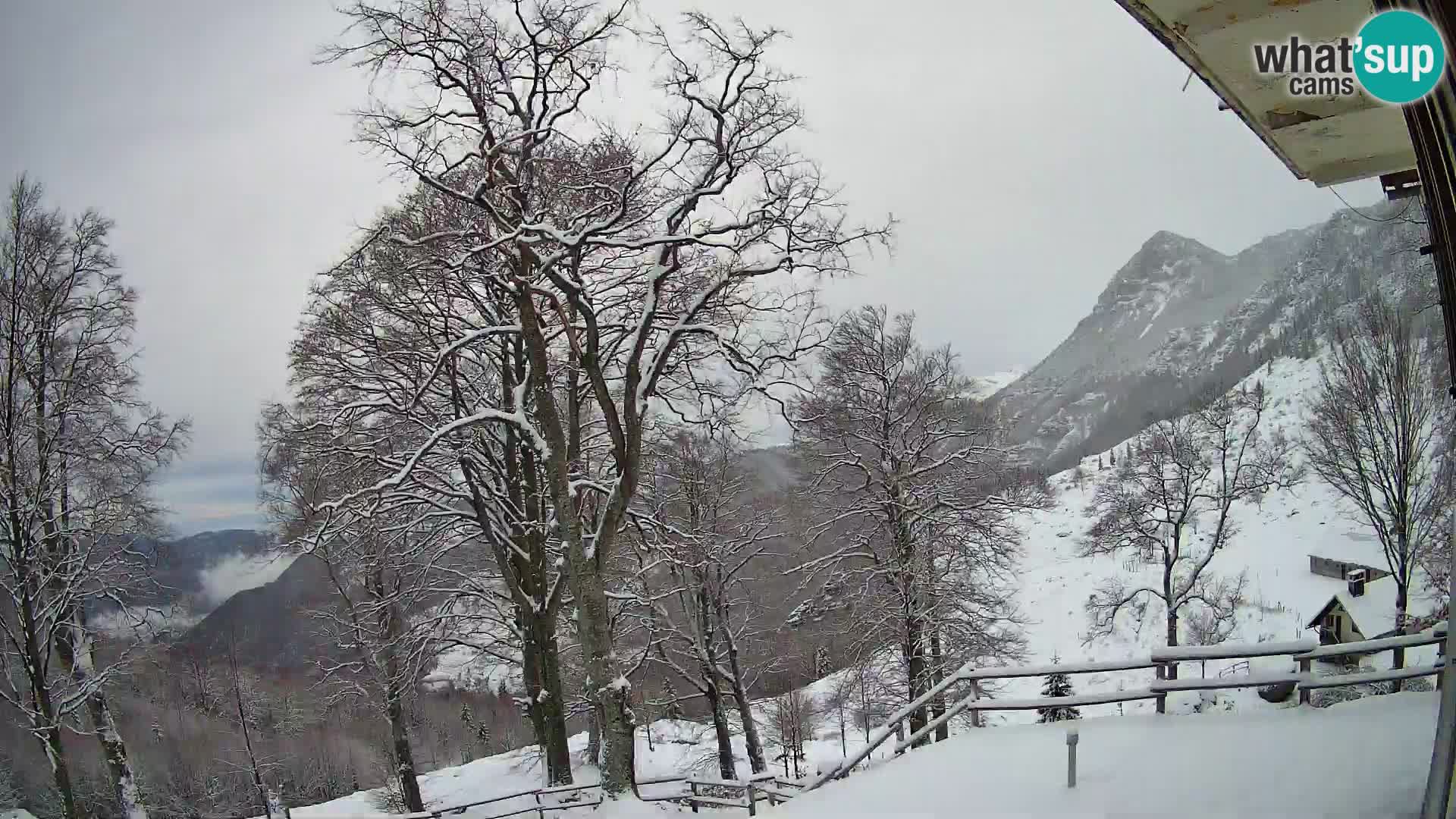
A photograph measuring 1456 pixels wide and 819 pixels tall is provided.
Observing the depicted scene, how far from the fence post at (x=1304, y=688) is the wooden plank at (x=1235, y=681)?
11 centimetres

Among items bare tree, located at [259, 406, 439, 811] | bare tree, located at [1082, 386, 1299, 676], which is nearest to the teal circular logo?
bare tree, located at [259, 406, 439, 811]

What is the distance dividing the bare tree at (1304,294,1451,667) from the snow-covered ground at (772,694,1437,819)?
42.5ft

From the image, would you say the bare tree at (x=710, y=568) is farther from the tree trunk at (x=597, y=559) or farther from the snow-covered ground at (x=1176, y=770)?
the snow-covered ground at (x=1176, y=770)

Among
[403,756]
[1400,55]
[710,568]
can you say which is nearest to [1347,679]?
[1400,55]

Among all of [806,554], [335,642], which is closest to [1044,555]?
[806,554]

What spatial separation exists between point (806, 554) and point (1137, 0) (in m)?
14.9

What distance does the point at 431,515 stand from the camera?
34.2 feet

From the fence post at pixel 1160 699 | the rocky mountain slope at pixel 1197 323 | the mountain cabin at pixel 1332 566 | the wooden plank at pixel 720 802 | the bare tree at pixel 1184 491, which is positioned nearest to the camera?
the fence post at pixel 1160 699

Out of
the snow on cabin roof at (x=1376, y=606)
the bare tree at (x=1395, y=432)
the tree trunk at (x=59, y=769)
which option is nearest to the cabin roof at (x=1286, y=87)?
the bare tree at (x=1395, y=432)

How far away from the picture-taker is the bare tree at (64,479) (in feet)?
32.1

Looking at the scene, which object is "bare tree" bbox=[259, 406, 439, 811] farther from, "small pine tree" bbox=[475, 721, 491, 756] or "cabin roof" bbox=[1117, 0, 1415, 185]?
"small pine tree" bbox=[475, 721, 491, 756]

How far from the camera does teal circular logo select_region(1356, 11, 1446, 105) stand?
2.94m

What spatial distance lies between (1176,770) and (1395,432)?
16.1 metres

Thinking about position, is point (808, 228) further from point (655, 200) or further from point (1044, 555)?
point (1044, 555)
